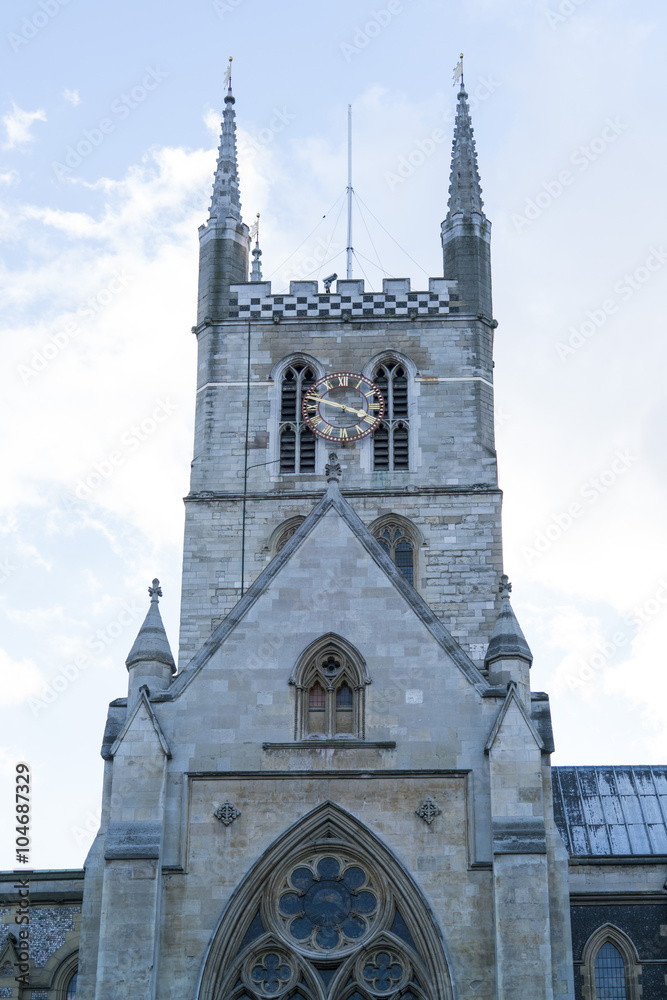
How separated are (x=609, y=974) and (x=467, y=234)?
2162 centimetres

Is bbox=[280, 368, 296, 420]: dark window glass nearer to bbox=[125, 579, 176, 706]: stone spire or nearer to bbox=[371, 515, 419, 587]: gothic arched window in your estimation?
bbox=[371, 515, 419, 587]: gothic arched window

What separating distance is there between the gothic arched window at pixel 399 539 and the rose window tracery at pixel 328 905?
15.8 metres

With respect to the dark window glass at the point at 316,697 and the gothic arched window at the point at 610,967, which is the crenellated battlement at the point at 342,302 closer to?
the gothic arched window at the point at 610,967

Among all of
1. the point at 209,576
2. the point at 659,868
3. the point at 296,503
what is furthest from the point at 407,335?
the point at 659,868

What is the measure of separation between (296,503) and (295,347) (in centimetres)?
490

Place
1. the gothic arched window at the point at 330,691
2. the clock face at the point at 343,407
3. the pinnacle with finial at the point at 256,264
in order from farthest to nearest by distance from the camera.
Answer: the pinnacle with finial at the point at 256,264, the clock face at the point at 343,407, the gothic arched window at the point at 330,691

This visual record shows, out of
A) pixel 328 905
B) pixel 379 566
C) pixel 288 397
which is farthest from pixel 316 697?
pixel 288 397

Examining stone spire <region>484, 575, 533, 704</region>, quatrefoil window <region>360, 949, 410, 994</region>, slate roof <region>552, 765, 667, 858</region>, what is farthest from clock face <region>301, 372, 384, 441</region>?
quatrefoil window <region>360, 949, 410, 994</region>

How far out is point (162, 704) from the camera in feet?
102

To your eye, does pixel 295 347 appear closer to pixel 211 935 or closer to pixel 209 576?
pixel 209 576

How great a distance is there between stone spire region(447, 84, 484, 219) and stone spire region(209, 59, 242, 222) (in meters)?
6.19

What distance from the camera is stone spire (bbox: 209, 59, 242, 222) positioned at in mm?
50062

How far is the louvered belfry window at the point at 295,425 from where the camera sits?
1821 inches

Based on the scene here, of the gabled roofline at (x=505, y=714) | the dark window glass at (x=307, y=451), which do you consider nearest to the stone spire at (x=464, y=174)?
the dark window glass at (x=307, y=451)
